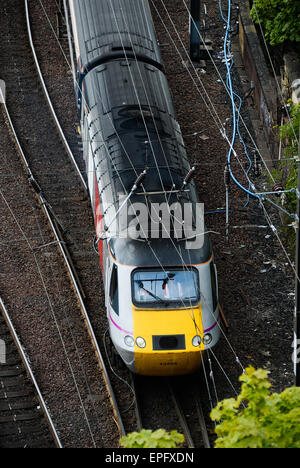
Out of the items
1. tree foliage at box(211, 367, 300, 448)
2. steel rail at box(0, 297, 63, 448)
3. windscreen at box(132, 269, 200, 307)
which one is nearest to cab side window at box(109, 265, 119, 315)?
windscreen at box(132, 269, 200, 307)

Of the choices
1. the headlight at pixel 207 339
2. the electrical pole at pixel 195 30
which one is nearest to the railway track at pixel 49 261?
the headlight at pixel 207 339

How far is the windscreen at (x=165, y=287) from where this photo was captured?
13.9 m

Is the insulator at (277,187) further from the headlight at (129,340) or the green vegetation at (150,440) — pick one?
the green vegetation at (150,440)

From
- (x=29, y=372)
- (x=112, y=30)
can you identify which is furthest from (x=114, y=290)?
(x=112, y=30)

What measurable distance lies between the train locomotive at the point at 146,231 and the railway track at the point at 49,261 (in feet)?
4.01

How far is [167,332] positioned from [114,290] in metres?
1.37

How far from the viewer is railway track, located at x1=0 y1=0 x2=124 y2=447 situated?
14.5 metres

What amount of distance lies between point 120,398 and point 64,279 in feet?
12.5

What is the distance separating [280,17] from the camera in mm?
20406

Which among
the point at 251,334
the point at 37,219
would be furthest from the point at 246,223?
the point at 37,219

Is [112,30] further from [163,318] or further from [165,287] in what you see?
[163,318]

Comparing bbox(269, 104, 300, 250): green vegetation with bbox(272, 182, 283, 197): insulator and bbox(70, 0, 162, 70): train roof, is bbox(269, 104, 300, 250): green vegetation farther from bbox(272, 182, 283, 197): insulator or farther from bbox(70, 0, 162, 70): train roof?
bbox(70, 0, 162, 70): train roof

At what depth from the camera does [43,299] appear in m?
16.9

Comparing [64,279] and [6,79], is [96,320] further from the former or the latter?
[6,79]
